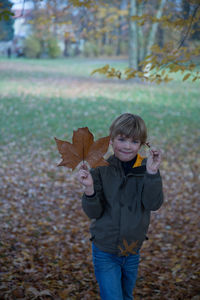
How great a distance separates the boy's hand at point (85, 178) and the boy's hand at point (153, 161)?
371mm

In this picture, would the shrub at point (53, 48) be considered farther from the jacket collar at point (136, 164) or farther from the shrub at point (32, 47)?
the jacket collar at point (136, 164)

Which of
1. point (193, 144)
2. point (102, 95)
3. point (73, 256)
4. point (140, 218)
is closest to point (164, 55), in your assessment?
point (140, 218)

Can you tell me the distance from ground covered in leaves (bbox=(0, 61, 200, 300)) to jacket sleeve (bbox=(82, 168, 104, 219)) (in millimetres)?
1526

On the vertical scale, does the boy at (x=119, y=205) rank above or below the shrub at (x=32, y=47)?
below

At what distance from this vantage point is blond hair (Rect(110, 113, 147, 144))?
7.13ft

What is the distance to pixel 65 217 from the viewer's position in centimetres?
525

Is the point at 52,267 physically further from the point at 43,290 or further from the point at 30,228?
the point at 30,228

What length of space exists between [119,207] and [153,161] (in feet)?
1.33

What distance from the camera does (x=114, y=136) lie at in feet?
7.27

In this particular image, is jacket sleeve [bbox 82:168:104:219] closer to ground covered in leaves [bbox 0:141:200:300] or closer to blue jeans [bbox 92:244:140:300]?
blue jeans [bbox 92:244:140:300]

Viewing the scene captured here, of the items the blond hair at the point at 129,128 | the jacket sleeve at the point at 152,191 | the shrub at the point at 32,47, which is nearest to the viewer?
the jacket sleeve at the point at 152,191

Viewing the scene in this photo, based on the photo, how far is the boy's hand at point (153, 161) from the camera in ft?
6.38

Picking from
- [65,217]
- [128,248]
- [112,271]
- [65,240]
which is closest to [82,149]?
[128,248]

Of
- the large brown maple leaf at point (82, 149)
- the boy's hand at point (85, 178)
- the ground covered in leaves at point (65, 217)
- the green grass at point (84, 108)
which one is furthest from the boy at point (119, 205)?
the green grass at point (84, 108)
